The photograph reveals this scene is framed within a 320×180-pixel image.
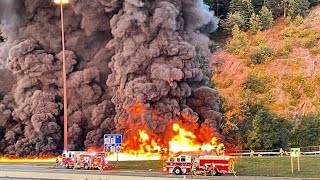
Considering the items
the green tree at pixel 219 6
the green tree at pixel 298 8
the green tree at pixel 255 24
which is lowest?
the green tree at pixel 255 24

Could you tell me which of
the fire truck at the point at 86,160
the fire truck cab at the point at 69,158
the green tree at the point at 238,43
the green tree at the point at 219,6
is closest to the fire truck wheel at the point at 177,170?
the fire truck at the point at 86,160

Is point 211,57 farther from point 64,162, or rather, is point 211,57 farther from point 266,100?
point 64,162

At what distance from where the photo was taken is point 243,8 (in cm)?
9525

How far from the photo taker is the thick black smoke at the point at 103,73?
55875 millimetres

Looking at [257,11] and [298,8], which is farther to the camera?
[257,11]

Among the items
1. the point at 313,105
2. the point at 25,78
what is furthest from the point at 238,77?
the point at 25,78

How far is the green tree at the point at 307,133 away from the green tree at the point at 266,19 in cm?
3168

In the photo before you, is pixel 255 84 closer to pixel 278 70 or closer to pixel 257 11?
pixel 278 70

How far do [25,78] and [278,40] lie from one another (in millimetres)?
41048

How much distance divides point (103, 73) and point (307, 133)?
24.0m

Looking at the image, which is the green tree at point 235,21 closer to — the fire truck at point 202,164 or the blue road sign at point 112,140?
the blue road sign at point 112,140

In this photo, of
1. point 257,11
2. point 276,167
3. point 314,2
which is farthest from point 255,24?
point 276,167

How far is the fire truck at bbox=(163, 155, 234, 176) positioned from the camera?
114 feet

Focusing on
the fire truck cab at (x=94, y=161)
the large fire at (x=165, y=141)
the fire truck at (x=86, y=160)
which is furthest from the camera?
the large fire at (x=165, y=141)
